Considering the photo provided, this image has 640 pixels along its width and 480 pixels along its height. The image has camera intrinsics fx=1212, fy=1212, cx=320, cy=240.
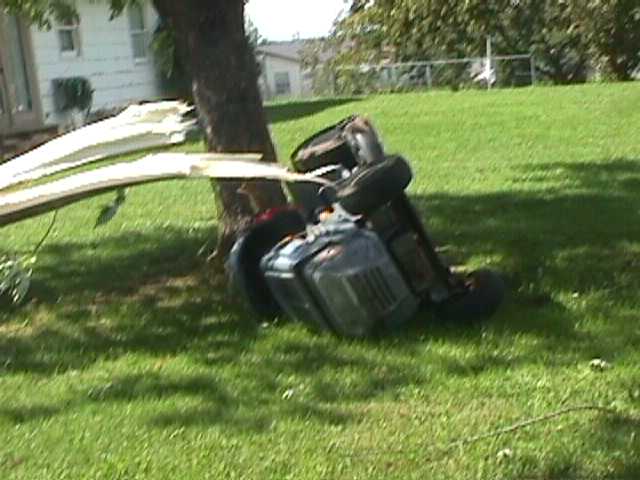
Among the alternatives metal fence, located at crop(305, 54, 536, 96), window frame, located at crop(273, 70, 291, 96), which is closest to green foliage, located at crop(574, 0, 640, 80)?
metal fence, located at crop(305, 54, 536, 96)

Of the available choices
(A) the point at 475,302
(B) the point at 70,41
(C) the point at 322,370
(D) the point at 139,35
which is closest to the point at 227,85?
(A) the point at 475,302

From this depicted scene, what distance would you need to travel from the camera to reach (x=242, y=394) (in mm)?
5562

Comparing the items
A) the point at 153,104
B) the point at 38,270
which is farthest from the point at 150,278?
the point at 153,104

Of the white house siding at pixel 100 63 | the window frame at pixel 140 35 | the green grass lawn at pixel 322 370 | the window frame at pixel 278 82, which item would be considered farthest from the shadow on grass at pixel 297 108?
the window frame at pixel 278 82

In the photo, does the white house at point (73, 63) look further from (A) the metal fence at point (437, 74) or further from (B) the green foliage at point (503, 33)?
(A) the metal fence at point (437, 74)

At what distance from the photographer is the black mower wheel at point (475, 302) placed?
249 inches

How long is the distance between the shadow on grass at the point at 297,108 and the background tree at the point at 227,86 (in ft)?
38.3

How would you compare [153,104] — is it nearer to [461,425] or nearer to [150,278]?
[461,425]

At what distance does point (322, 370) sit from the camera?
579 cm

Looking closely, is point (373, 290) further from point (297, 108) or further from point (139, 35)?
point (139, 35)

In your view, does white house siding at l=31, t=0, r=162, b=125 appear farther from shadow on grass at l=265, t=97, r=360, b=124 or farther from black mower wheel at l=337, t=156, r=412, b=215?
black mower wheel at l=337, t=156, r=412, b=215

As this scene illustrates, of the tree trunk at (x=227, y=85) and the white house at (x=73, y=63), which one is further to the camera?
the white house at (x=73, y=63)

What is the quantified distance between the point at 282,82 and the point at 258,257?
41464 millimetres

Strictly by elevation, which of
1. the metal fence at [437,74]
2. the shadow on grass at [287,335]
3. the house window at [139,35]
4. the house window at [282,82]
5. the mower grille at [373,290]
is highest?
the mower grille at [373,290]
